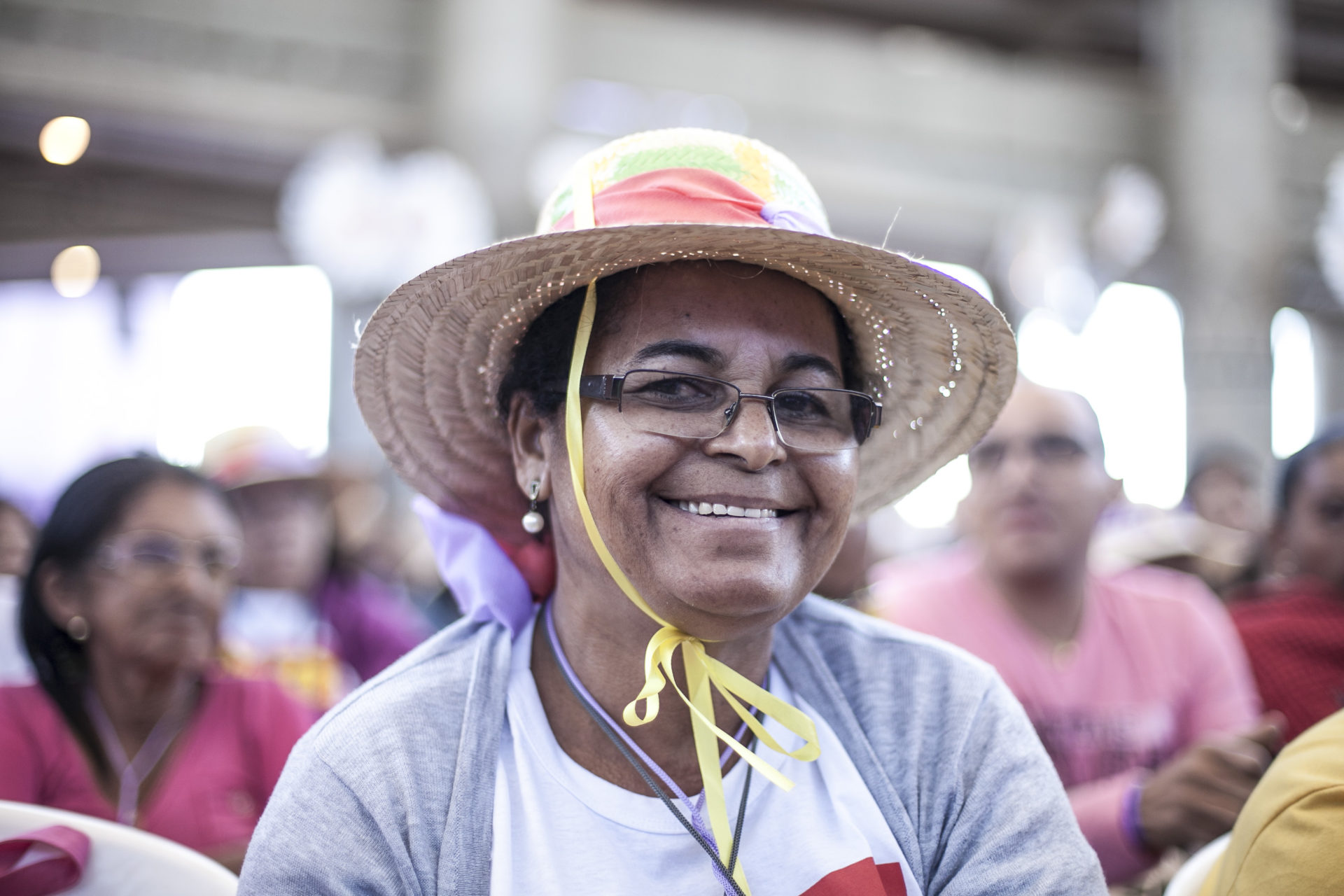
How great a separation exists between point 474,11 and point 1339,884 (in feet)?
29.9

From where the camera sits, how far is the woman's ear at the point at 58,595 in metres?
2.45

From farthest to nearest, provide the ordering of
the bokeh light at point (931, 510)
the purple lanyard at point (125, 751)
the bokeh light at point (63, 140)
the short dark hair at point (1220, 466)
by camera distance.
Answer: the bokeh light at point (931, 510), the bokeh light at point (63, 140), the short dark hair at point (1220, 466), the purple lanyard at point (125, 751)

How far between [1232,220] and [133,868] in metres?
11.6

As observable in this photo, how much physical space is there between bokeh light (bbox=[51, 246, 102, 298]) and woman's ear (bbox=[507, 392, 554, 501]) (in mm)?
8861

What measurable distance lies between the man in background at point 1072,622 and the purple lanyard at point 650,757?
129cm

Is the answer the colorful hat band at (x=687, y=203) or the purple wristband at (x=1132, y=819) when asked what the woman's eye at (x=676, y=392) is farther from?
the purple wristband at (x=1132, y=819)

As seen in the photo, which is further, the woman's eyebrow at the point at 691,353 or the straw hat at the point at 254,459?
the straw hat at the point at 254,459

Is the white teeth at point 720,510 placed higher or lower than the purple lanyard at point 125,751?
higher

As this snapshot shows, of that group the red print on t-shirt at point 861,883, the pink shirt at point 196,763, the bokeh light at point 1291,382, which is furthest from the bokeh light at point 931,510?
the red print on t-shirt at point 861,883

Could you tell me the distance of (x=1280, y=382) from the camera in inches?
430

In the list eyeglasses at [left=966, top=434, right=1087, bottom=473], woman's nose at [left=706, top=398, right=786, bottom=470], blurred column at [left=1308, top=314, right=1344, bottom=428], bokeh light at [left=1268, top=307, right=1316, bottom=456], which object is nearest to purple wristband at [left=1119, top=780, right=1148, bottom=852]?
eyeglasses at [left=966, top=434, right=1087, bottom=473]

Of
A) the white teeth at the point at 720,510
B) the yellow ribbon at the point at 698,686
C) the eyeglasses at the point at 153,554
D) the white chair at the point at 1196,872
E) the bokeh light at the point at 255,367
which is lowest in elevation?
the bokeh light at the point at 255,367

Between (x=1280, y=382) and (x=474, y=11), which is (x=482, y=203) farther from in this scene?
(x=1280, y=382)

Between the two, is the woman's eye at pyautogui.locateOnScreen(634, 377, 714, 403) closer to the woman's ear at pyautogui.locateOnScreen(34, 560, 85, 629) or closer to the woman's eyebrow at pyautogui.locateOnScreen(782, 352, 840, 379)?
the woman's eyebrow at pyautogui.locateOnScreen(782, 352, 840, 379)
